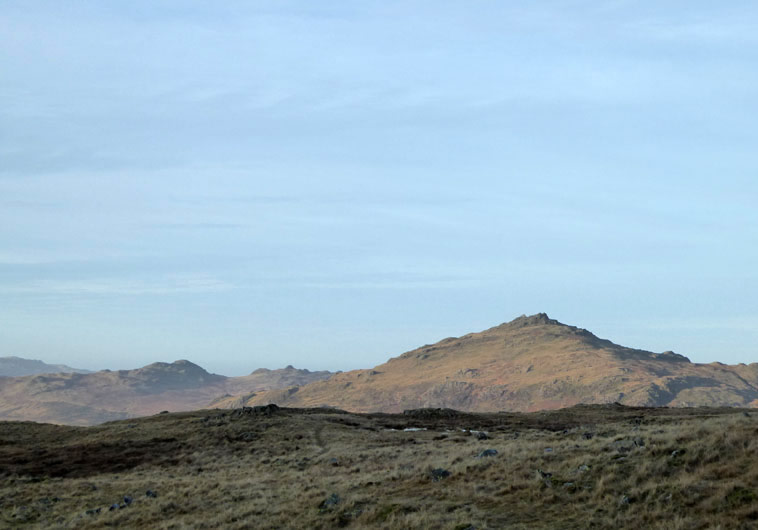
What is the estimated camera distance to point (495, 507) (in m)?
22.8

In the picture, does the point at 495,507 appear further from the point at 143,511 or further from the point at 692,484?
the point at 143,511

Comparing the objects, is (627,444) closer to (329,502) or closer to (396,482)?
(396,482)

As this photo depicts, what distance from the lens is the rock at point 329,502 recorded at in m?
25.5

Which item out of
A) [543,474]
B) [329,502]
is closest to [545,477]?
[543,474]

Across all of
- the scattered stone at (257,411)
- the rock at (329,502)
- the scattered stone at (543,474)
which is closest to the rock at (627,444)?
the scattered stone at (543,474)

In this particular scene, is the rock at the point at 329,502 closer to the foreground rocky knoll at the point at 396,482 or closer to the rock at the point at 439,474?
the foreground rocky knoll at the point at 396,482

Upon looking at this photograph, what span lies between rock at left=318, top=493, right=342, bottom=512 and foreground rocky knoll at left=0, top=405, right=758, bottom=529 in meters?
0.09

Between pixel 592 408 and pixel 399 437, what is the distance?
38.5m

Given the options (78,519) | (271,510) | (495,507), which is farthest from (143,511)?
(495,507)

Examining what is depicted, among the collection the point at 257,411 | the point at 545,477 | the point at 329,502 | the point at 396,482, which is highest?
the point at 257,411

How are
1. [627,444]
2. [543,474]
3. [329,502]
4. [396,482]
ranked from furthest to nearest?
[396,482] → [627,444] → [329,502] → [543,474]

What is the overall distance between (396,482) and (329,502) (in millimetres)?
4012

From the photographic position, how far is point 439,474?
1123 inches

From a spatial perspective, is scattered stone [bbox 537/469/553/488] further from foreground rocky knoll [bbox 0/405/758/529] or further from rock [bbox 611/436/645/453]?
rock [bbox 611/436/645/453]
